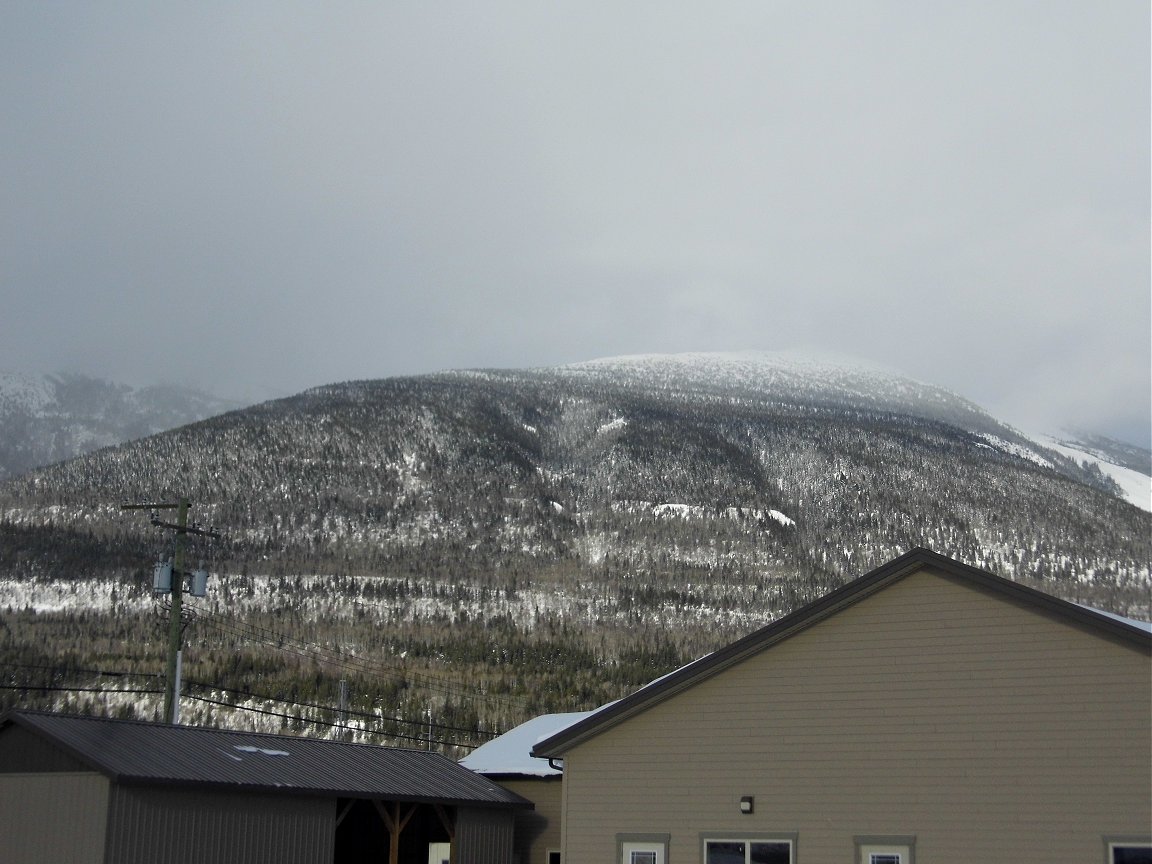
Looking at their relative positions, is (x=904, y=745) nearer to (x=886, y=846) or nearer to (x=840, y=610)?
(x=886, y=846)

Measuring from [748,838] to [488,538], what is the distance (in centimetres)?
8707

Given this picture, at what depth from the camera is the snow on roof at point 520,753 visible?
32.3 m

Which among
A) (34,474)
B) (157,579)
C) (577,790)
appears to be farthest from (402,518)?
(577,790)

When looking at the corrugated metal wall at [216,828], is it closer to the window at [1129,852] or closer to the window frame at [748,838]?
the window frame at [748,838]

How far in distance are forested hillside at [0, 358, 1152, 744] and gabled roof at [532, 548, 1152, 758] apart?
4162cm

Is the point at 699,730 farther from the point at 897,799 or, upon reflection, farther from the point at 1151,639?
the point at 1151,639

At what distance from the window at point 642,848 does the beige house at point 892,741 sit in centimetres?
3

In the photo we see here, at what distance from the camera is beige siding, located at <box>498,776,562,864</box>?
105 ft

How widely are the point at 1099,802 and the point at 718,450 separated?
11076cm

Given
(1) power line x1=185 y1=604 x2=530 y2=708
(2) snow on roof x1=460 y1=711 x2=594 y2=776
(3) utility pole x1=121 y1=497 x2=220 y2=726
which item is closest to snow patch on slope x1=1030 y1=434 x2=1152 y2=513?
(1) power line x1=185 y1=604 x2=530 y2=708

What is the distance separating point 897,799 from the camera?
21250 millimetres

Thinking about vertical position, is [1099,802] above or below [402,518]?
below

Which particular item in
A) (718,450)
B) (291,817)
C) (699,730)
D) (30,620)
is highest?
(718,450)

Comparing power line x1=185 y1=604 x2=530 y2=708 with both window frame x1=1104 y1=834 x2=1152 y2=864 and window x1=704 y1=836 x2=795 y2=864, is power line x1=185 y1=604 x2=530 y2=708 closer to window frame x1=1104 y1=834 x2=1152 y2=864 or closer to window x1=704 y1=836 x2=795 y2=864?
A: window x1=704 y1=836 x2=795 y2=864
